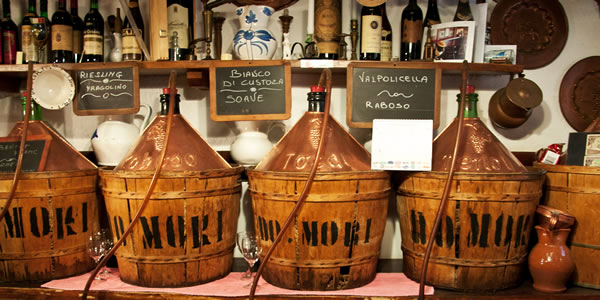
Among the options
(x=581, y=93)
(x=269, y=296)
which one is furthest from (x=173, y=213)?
(x=581, y=93)

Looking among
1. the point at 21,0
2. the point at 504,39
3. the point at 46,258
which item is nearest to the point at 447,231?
the point at 504,39

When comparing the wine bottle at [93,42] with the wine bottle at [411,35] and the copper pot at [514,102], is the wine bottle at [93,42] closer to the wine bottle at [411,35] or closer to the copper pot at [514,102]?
the wine bottle at [411,35]

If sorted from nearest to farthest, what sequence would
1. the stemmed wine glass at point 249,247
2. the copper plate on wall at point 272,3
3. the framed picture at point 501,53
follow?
the stemmed wine glass at point 249,247, the framed picture at point 501,53, the copper plate on wall at point 272,3

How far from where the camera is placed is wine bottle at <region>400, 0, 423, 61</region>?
7.82 feet

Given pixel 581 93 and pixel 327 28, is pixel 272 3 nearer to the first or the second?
pixel 327 28

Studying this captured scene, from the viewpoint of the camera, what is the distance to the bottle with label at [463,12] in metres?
2.39

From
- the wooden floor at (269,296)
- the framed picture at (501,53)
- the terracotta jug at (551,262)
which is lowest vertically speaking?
the wooden floor at (269,296)

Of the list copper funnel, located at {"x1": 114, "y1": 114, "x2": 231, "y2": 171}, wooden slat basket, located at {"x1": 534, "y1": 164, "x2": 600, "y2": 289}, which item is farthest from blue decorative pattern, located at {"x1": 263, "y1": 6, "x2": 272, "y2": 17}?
wooden slat basket, located at {"x1": 534, "y1": 164, "x2": 600, "y2": 289}

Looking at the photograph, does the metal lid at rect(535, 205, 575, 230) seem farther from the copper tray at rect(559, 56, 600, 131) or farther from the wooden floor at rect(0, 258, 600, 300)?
the copper tray at rect(559, 56, 600, 131)

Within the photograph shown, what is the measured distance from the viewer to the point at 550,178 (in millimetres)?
2035

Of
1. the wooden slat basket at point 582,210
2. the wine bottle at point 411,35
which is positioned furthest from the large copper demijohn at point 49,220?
the wooden slat basket at point 582,210

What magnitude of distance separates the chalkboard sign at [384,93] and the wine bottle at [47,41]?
5.40 feet

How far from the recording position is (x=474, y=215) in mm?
1820

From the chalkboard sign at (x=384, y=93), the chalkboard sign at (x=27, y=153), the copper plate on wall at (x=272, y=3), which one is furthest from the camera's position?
the copper plate on wall at (x=272, y=3)
